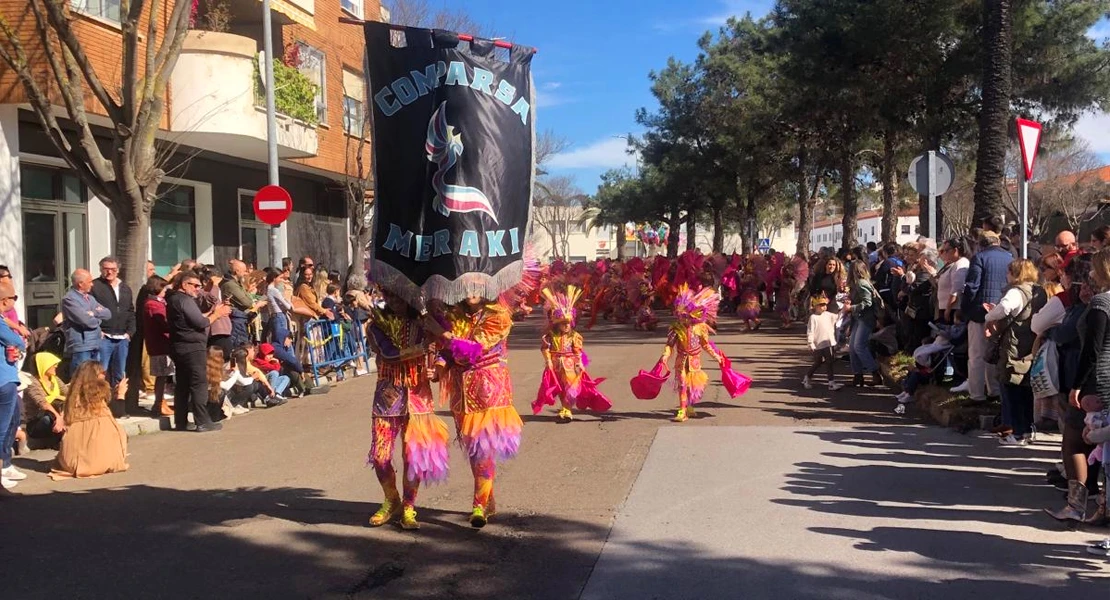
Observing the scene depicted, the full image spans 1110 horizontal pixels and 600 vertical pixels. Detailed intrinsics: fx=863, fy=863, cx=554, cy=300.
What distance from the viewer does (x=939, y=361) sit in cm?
934

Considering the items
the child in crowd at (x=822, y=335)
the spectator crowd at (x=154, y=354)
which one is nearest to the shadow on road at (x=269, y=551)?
the spectator crowd at (x=154, y=354)

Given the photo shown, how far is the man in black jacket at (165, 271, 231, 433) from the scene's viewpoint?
9.12 metres

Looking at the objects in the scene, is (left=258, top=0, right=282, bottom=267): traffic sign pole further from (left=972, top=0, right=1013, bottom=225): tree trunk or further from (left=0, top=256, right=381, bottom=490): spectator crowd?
(left=972, top=0, right=1013, bottom=225): tree trunk

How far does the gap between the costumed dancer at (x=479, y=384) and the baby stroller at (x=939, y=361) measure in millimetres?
5497

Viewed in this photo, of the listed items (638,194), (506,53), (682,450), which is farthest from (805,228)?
(506,53)

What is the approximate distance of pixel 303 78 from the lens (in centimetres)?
1802

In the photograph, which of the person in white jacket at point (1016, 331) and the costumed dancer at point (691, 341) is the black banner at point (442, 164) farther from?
the person in white jacket at point (1016, 331)

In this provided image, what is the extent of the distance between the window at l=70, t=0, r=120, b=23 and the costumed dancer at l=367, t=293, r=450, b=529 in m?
10.5

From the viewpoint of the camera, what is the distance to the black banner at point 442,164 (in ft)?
16.7

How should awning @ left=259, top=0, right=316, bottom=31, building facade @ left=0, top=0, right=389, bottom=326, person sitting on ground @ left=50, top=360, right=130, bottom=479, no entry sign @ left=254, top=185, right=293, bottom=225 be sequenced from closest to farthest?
person sitting on ground @ left=50, top=360, right=130, bottom=479
building facade @ left=0, top=0, right=389, bottom=326
no entry sign @ left=254, top=185, right=293, bottom=225
awning @ left=259, top=0, right=316, bottom=31

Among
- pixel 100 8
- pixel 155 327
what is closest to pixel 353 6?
pixel 100 8

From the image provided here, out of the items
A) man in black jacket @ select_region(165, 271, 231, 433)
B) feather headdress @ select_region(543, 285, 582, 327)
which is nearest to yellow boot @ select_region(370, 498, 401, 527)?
feather headdress @ select_region(543, 285, 582, 327)

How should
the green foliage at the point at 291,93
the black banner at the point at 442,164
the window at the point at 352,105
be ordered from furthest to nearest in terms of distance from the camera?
the window at the point at 352,105, the green foliage at the point at 291,93, the black banner at the point at 442,164

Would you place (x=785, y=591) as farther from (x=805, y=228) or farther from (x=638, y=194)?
(x=638, y=194)
